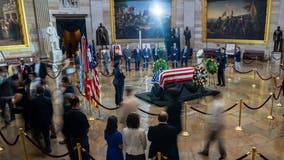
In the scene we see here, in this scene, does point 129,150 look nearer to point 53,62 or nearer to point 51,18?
point 53,62

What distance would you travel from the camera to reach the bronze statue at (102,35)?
19031 mm

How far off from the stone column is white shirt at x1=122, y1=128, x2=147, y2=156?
14.8m

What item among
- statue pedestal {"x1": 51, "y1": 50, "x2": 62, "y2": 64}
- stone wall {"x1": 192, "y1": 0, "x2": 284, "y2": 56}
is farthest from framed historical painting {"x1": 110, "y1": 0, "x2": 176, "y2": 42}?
statue pedestal {"x1": 51, "y1": 50, "x2": 62, "y2": 64}

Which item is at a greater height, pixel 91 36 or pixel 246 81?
pixel 91 36

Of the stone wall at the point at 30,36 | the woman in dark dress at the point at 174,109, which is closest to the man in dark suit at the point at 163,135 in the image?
the woman in dark dress at the point at 174,109

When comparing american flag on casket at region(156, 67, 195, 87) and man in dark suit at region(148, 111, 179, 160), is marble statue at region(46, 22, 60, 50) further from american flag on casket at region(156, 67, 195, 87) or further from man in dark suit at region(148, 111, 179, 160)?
man in dark suit at region(148, 111, 179, 160)

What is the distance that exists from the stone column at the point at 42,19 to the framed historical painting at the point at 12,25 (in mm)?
896

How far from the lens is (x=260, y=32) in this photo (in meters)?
17.6

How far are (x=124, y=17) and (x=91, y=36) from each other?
3321 mm

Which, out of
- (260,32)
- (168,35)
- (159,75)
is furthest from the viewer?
(168,35)

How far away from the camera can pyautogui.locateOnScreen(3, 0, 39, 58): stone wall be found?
15586mm

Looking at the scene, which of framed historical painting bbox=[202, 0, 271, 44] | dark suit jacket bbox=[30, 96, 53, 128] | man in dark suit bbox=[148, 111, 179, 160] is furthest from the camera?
framed historical painting bbox=[202, 0, 271, 44]

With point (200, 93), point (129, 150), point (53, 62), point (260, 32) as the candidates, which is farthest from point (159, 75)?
point (260, 32)

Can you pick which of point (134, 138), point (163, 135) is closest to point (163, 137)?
point (163, 135)
